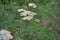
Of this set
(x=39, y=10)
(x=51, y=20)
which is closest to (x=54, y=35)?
(x=51, y=20)

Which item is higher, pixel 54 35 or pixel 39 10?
pixel 39 10

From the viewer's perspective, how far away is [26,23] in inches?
190

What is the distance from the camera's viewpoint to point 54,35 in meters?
4.77

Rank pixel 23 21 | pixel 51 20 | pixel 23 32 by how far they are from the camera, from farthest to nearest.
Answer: pixel 51 20 → pixel 23 21 → pixel 23 32

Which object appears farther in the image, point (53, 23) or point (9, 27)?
point (53, 23)

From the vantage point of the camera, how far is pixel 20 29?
15.2 feet

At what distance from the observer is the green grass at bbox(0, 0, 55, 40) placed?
4512mm

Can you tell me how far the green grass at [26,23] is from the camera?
451 cm

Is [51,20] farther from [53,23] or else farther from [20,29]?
[20,29]

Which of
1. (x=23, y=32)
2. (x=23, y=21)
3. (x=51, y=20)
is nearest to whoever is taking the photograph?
(x=23, y=32)

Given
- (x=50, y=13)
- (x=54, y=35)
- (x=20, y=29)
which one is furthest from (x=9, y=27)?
(x=50, y=13)

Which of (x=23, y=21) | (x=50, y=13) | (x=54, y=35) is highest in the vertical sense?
(x=50, y=13)

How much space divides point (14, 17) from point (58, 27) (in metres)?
1.02

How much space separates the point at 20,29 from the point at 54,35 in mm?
751
